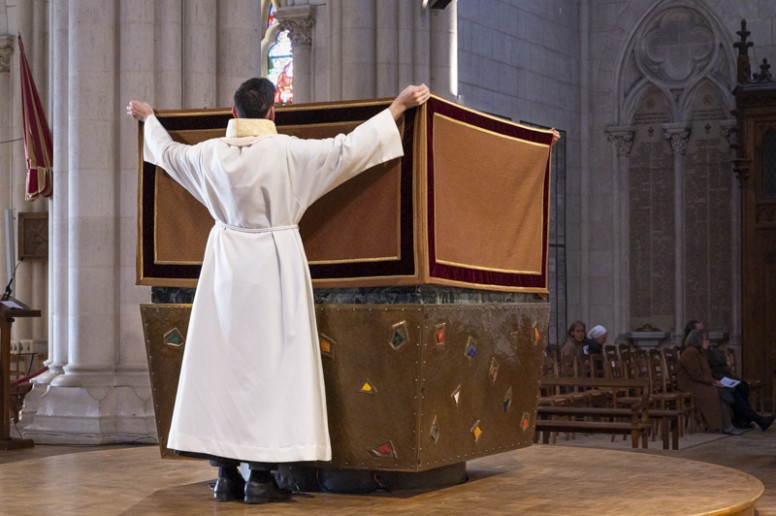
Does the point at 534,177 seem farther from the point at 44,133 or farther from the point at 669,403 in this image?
the point at 44,133

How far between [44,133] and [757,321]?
31.2 ft

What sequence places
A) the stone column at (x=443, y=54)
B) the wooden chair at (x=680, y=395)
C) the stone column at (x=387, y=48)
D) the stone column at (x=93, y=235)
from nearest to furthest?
the stone column at (x=93, y=235), the wooden chair at (x=680, y=395), the stone column at (x=387, y=48), the stone column at (x=443, y=54)

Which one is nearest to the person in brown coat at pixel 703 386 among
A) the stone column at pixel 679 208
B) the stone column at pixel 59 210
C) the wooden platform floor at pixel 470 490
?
the stone column at pixel 679 208

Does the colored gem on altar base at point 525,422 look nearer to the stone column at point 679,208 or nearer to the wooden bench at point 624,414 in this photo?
the wooden bench at point 624,414

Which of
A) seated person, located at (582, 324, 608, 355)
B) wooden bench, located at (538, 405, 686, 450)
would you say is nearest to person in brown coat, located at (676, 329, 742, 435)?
seated person, located at (582, 324, 608, 355)

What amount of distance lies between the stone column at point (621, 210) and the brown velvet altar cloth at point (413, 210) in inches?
544

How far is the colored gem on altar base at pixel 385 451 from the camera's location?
17.4 ft

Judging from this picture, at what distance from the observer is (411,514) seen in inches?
198

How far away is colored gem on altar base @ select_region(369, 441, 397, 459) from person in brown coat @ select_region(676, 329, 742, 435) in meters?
8.95

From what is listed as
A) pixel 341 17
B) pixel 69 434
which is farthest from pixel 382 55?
pixel 69 434

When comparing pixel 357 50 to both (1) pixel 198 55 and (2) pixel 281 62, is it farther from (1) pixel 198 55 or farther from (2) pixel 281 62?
(2) pixel 281 62

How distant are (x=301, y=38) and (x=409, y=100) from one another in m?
11.4

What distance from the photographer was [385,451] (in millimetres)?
5309

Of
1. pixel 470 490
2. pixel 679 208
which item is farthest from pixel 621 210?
pixel 470 490
